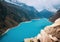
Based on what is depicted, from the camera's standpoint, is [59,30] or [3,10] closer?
[59,30]

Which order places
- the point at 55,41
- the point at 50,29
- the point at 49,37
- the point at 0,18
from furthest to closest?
the point at 0,18 < the point at 50,29 < the point at 49,37 < the point at 55,41

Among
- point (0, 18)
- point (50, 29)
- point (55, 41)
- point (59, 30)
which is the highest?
point (0, 18)

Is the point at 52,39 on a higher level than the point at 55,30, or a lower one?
lower

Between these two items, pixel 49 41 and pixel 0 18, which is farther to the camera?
pixel 0 18

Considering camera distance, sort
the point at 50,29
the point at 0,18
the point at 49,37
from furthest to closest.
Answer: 1. the point at 0,18
2. the point at 50,29
3. the point at 49,37

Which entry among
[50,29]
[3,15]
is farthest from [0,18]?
[50,29]

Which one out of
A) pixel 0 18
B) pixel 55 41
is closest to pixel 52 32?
pixel 55 41

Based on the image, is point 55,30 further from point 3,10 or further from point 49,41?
point 3,10

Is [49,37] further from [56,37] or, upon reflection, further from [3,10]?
[3,10]

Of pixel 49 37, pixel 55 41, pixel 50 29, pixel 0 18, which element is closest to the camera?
pixel 55 41
